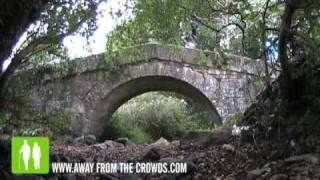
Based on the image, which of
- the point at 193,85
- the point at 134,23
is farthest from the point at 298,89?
the point at 193,85

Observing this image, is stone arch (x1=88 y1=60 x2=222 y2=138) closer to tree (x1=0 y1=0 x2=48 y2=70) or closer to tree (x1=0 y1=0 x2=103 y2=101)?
tree (x1=0 y1=0 x2=103 y2=101)

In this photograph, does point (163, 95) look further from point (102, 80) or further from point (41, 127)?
point (41, 127)

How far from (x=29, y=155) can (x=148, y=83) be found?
721cm

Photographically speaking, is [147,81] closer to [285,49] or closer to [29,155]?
[29,155]

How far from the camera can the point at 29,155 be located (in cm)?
571

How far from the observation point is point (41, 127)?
714 centimetres

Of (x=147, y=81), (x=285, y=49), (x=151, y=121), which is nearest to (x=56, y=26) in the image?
(x=285, y=49)

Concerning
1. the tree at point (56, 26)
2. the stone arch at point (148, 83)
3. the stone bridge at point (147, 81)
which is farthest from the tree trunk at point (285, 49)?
the stone arch at point (148, 83)

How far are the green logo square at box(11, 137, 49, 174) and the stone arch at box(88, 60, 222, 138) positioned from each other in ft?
19.3

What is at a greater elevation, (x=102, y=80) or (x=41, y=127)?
(x=102, y=80)

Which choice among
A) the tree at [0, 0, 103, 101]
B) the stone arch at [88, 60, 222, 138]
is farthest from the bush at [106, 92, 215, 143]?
the tree at [0, 0, 103, 101]

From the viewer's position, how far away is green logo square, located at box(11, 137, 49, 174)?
18.8ft

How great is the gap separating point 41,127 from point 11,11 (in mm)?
2677

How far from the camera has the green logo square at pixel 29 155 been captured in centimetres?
574
